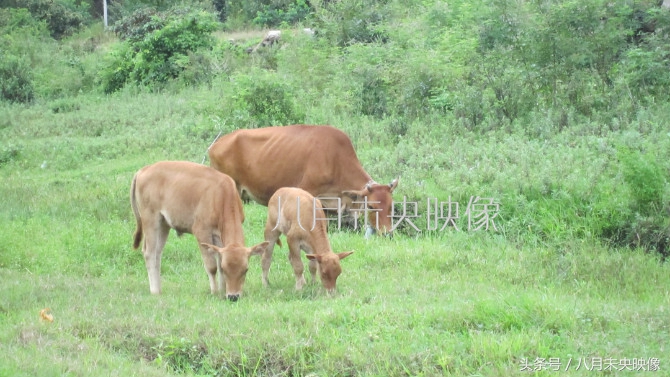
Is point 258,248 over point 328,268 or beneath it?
over

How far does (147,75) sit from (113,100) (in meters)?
2.20

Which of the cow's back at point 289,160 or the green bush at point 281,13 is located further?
the green bush at point 281,13

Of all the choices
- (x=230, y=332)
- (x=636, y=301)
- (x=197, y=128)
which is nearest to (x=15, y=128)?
(x=197, y=128)

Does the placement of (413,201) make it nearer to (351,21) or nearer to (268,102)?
(268,102)

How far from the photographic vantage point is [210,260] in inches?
368

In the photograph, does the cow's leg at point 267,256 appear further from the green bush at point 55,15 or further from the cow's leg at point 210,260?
the green bush at point 55,15

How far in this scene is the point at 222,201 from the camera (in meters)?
9.52

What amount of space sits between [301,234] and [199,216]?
1166 mm

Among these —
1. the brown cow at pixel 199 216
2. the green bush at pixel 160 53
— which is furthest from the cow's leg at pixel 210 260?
the green bush at pixel 160 53

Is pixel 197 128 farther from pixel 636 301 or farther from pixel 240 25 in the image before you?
pixel 240 25

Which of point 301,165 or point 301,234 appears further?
point 301,165

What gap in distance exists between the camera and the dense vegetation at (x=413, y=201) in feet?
25.0

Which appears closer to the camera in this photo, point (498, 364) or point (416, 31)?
point (498, 364)

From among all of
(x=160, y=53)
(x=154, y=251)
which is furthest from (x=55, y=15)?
(x=154, y=251)
